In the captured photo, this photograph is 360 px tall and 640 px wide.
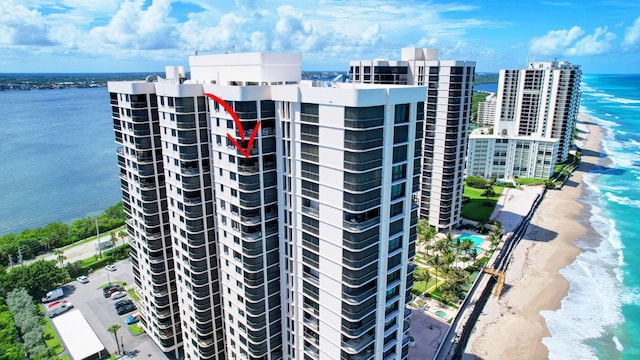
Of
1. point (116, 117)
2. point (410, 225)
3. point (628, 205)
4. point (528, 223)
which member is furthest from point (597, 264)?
point (116, 117)

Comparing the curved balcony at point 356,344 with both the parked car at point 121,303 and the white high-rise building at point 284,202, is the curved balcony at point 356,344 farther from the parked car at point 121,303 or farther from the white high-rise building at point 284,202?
the parked car at point 121,303

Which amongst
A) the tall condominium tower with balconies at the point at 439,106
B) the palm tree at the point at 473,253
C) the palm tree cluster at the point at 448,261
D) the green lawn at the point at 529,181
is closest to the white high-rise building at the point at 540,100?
the green lawn at the point at 529,181

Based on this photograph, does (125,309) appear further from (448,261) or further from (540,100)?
(540,100)

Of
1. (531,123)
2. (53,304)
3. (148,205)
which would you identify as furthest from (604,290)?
(53,304)

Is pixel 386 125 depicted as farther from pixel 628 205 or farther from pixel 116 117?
pixel 628 205

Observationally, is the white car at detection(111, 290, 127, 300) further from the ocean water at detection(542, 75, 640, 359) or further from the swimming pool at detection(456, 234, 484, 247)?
the ocean water at detection(542, 75, 640, 359)

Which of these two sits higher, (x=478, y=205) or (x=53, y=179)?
(x=478, y=205)
